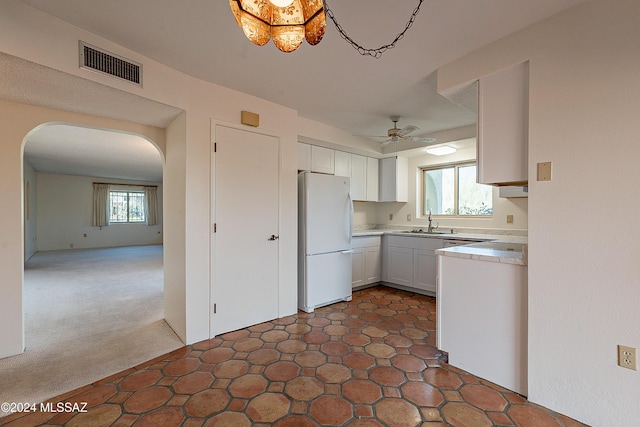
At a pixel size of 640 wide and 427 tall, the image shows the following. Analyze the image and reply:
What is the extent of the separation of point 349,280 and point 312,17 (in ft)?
10.6

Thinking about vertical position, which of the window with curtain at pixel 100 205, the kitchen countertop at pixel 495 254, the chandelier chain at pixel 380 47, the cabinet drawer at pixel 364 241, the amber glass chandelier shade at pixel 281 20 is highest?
the chandelier chain at pixel 380 47

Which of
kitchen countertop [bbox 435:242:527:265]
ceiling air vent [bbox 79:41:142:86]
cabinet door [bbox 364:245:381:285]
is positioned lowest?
cabinet door [bbox 364:245:381:285]

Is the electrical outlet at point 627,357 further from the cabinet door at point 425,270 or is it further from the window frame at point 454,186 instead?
the window frame at point 454,186

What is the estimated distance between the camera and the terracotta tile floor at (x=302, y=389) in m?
1.60

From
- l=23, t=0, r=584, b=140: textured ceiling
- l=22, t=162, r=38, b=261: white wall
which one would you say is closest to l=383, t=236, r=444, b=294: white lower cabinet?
l=23, t=0, r=584, b=140: textured ceiling

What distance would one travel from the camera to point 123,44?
6.56 feet

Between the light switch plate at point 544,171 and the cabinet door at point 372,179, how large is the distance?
307 centimetres

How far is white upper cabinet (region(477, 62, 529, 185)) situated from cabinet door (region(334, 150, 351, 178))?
7.69 feet

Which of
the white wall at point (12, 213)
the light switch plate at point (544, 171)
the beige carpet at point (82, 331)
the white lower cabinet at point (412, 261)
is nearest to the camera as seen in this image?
the light switch plate at point (544, 171)

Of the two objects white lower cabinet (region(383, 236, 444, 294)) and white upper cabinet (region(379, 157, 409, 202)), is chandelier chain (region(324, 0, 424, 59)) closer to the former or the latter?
white lower cabinet (region(383, 236, 444, 294))

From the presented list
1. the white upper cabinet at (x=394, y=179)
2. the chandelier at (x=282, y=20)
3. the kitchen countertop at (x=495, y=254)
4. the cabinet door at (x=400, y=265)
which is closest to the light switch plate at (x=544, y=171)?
the kitchen countertop at (x=495, y=254)

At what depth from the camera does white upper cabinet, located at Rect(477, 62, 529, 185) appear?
1862 millimetres

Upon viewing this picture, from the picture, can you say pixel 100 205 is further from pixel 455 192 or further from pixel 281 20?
pixel 281 20

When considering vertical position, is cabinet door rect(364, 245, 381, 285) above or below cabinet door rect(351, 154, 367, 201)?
below
